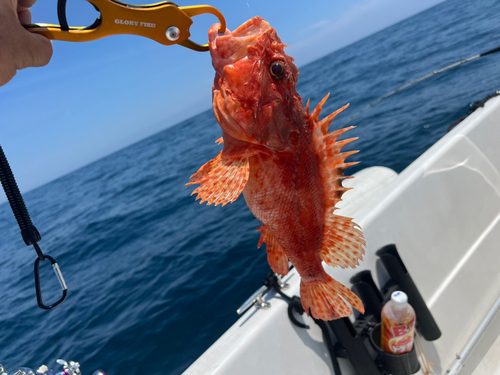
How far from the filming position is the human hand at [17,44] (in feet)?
4.05

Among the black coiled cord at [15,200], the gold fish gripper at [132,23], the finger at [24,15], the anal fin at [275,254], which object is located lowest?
the anal fin at [275,254]

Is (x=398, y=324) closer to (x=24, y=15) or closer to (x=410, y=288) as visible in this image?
(x=410, y=288)

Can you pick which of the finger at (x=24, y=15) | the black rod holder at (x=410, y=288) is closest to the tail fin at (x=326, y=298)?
the finger at (x=24, y=15)

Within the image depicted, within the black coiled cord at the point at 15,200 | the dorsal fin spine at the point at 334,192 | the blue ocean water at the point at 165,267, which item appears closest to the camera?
the dorsal fin spine at the point at 334,192

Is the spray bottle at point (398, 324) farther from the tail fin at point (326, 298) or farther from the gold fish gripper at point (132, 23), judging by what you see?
the gold fish gripper at point (132, 23)

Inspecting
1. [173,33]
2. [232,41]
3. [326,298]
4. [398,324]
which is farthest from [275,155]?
[398,324]

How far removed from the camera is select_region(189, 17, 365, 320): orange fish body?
4.66 ft

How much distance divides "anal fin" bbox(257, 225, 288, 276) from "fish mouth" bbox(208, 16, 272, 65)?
90 cm

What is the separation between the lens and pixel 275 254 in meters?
1.79

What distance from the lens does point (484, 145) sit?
501cm

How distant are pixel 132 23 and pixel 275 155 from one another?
32.9 inches

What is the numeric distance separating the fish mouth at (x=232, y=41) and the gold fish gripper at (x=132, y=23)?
0.34 feet

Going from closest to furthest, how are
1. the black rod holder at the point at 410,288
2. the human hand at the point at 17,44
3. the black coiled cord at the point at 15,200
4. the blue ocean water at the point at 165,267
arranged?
the human hand at the point at 17,44 < the black coiled cord at the point at 15,200 < the black rod holder at the point at 410,288 < the blue ocean water at the point at 165,267

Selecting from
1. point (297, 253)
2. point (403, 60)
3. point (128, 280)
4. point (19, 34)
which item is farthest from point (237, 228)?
point (403, 60)
